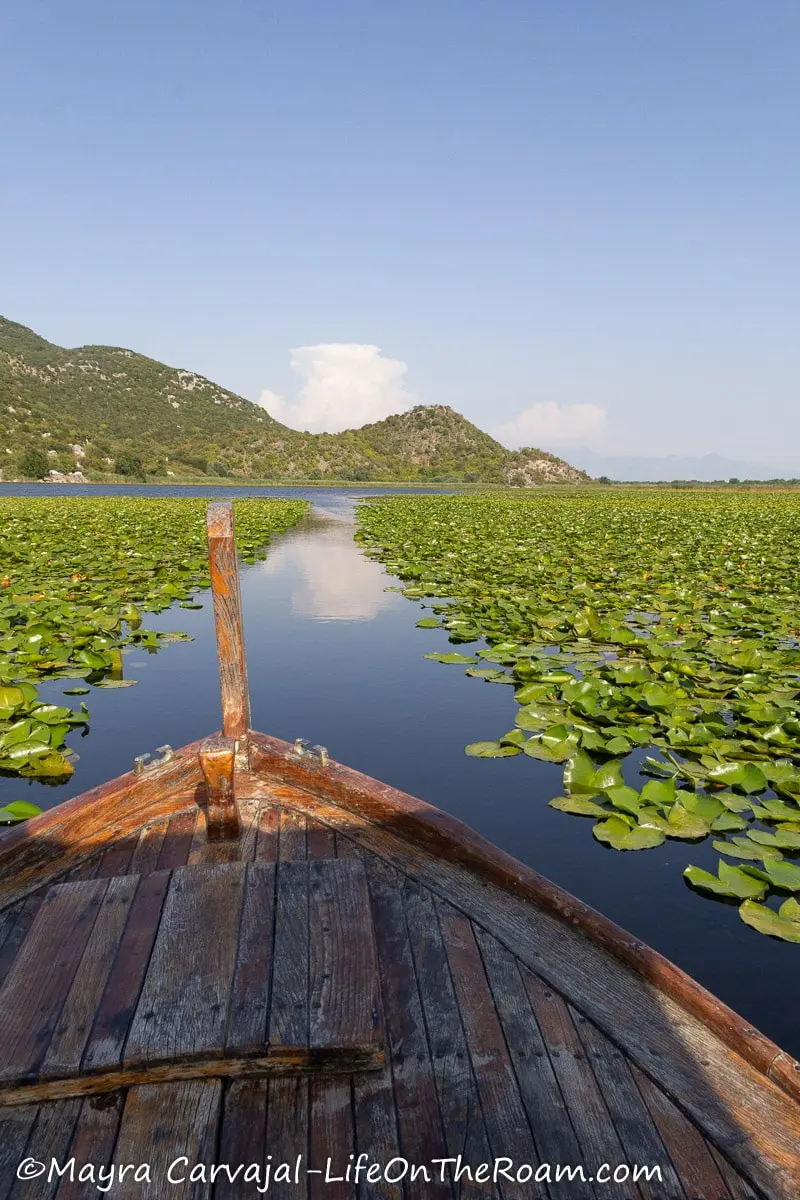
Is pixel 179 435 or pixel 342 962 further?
pixel 179 435

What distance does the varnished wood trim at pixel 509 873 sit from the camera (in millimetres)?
1984

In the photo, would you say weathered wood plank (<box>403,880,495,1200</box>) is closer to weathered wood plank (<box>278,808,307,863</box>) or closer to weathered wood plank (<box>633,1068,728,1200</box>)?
weathered wood plank (<box>633,1068,728,1200</box>)

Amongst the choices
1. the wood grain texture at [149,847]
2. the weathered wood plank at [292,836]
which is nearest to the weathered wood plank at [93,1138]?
the wood grain texture at [149,847]

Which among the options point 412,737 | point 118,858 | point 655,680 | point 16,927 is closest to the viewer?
point 16,927

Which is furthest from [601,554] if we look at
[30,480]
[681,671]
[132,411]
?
[132,411]

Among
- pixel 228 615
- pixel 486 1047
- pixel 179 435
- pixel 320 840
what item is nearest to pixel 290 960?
pixel 486 1047

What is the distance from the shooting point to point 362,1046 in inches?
71.2

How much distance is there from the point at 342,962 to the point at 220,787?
1.16 meters

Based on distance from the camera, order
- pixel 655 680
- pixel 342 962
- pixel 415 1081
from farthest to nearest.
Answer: pixel 655 680 → pixel 342 962 → pixel 415 1081

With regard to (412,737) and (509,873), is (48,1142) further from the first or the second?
(412,737)

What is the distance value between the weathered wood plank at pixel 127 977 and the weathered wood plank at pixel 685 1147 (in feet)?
4.51

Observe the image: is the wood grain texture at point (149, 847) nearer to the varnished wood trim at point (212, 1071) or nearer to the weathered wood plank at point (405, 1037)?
the weathered wood plank at point (405, 1037)

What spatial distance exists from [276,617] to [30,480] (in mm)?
67628

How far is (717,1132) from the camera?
5.72 feet
